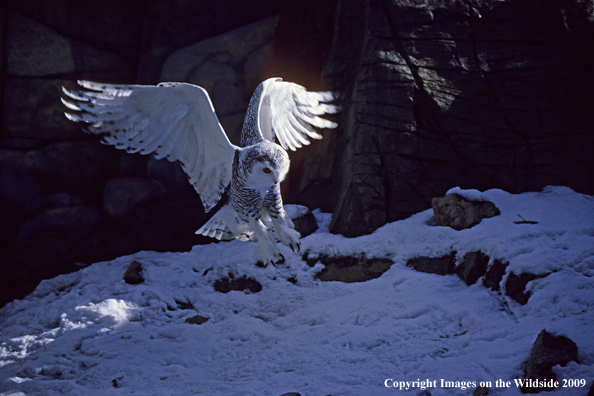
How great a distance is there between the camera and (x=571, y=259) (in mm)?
3129

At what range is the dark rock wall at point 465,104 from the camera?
454cm

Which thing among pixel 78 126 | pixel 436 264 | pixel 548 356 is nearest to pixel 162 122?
pixel 436 264

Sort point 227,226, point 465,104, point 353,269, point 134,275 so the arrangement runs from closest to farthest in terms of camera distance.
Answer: point 227,226 → point 353,269 → point 134,275 → point 465,104

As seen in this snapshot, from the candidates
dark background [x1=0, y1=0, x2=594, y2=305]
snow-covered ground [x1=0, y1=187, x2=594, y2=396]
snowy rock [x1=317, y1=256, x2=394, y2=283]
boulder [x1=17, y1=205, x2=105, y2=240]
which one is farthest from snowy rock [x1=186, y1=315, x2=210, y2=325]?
boulder [x1=17, y1=205, x2=105, y2=240]

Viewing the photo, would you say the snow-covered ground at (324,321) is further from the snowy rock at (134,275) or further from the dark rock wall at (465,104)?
the dark rock wall at (465,104)

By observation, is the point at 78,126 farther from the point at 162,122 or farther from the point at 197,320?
the point at 197,320

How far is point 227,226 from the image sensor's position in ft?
12.9

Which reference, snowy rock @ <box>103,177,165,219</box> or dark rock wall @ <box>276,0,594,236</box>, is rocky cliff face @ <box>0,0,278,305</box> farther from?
dark rock wall @ <box>276,0,594,236</box>

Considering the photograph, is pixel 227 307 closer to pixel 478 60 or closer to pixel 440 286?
pixel 440 286

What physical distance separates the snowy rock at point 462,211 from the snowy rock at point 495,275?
2.04 ft

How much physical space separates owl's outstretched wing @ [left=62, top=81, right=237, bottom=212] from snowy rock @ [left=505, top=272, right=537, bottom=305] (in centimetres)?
216

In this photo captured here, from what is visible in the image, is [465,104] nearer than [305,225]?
Yes

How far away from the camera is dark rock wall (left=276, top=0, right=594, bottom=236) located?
4.54m

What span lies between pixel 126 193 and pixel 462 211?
4.18m
